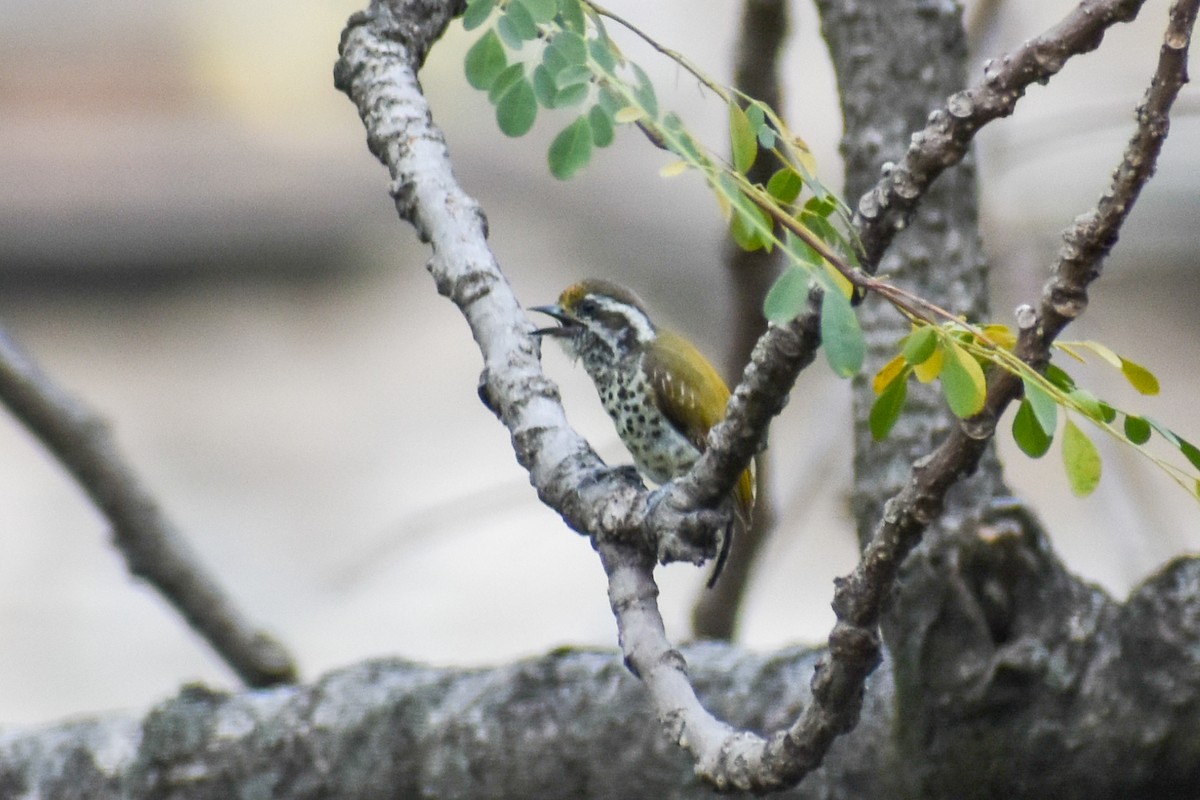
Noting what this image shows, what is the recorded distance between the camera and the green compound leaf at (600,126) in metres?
1.72

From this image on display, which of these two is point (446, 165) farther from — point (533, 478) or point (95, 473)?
point (95, 473)

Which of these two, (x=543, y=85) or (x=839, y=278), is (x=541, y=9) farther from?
(x=839, y=278)

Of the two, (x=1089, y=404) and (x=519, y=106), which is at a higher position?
(x=519, y=106)

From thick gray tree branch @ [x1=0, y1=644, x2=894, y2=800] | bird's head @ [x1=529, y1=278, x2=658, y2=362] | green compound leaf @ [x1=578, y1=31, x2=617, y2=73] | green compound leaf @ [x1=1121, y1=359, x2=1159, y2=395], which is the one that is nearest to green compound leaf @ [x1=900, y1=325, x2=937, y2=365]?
green compound leaf @ [x1=1121, y1=359, x2=1159, y2=395]

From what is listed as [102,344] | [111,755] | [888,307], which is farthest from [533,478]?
[102,344]

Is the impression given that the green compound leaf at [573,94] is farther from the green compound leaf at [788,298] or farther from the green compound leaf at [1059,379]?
the green compound leaf at [1059,379]

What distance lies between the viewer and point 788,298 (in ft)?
4.37

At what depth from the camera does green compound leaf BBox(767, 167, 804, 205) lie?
156cm

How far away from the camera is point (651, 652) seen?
1534 millimetres

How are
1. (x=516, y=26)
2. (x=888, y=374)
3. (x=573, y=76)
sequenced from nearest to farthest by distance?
(x=888, y=374)
(x=573, y=76)
(x=516, y=26)

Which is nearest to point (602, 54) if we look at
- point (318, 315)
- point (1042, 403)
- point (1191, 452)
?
point (1042, 403)

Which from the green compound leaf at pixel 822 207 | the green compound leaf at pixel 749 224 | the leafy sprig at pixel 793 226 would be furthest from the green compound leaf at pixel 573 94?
the green compound leaf at pixel 822 207

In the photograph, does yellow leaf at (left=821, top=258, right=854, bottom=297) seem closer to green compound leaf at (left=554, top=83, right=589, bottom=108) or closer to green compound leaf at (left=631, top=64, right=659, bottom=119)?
green compound leaf at (left=631, top=64, right=659, bottom=119)

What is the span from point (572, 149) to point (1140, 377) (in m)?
0.67
